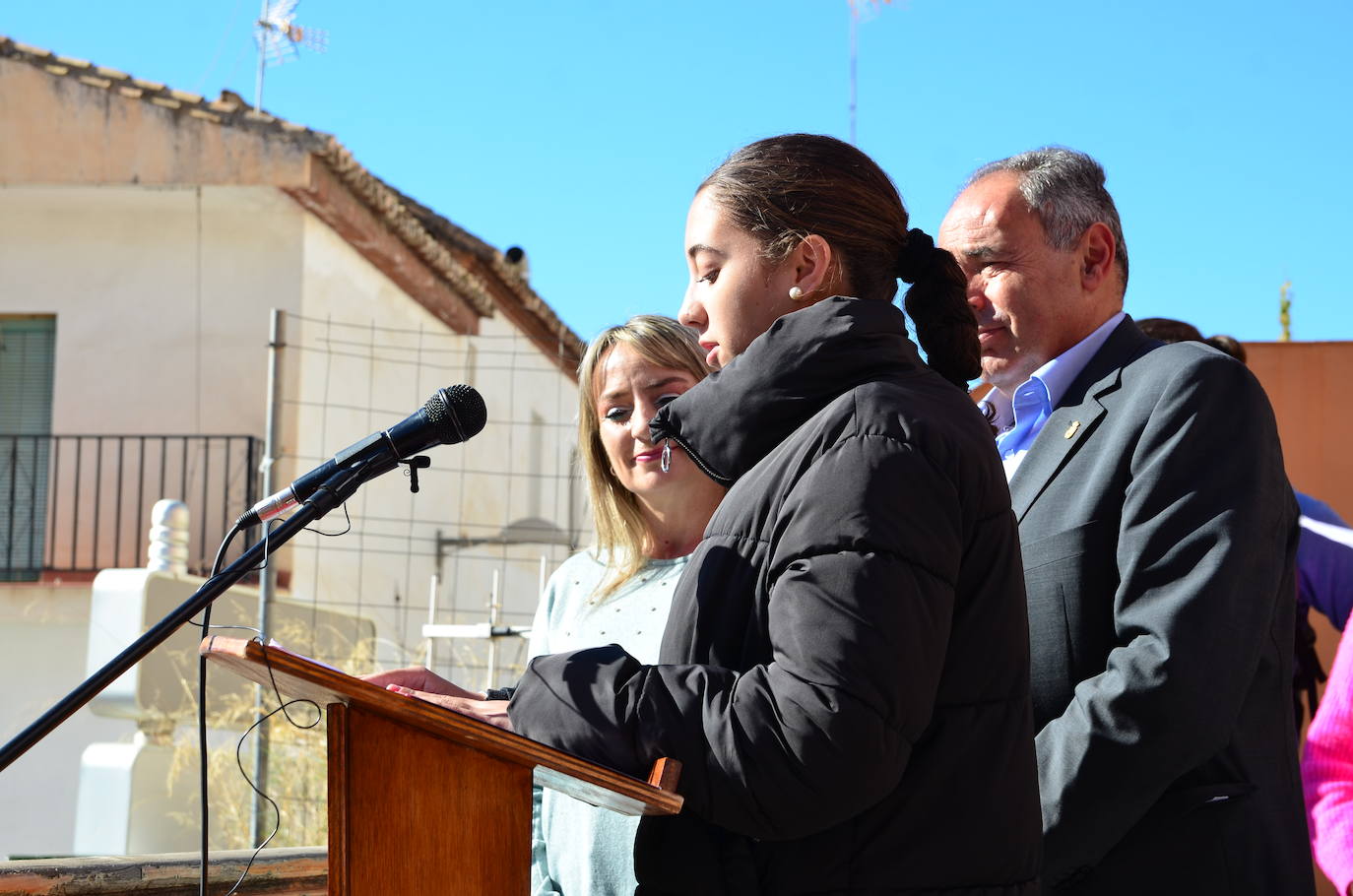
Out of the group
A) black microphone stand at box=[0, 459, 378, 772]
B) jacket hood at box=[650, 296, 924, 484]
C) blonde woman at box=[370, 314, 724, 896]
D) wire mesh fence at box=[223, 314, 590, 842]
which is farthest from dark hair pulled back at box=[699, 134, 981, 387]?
wire mesh fence at box=[223, 314, 590, 842]

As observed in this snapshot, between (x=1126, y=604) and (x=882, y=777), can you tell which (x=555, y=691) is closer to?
(x=882, y=777)

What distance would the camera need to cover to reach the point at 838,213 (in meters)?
1.96

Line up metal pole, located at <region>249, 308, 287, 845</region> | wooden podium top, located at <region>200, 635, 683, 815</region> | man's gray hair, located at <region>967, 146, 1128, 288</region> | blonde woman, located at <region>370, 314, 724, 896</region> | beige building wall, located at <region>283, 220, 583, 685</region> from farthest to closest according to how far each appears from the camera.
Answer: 1. beige building wall, located at <region>283, 220, 583, 685</region>
2. metal pole, located at <region>249, 308, 287, 845</region>
3. blonde woman, located at <region>370, 314, 724, 896</region>
4. man's gray hair, located at <region>967, 146, 1128, 288</region>
5. wooden podium top, located at <region>200, 635, 683, 815</region>

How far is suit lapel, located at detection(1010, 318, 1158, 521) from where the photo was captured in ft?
8.09

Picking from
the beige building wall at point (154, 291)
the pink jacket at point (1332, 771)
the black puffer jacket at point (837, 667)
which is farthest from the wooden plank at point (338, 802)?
the beige building wall at point (154, 291)

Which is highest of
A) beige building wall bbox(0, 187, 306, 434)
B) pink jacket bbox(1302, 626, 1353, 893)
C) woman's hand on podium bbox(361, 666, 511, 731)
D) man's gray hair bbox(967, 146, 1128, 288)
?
beige building wall bbox(0, 187, 306, 434)

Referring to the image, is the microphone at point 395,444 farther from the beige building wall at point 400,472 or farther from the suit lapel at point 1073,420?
the beige building wall at point 400,472

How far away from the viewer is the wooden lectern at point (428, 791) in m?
1.48

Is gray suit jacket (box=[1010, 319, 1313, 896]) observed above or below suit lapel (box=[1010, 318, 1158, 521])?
below

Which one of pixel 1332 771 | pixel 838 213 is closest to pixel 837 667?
pixel 838 213

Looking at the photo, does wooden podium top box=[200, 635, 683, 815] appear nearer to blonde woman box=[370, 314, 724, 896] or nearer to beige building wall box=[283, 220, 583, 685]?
blonde woman box=[370, 314, 724, 896]

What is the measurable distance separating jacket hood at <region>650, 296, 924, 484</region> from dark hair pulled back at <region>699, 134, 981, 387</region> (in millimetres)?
144

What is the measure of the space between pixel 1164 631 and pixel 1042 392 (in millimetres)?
689

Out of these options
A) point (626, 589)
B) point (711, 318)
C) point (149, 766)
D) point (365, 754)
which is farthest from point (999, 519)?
point (149, 766)
